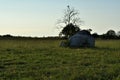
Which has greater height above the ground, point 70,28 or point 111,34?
point 70,28

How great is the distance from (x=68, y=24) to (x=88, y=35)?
2323 cm

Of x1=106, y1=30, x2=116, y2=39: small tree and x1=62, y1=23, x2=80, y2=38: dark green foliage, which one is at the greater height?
x1=62, y1=23, x2=80, y2=38: dark green foliage

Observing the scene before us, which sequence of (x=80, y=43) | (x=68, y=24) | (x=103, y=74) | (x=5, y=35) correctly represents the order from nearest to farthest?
1. (x=103, y=74)
2. (x=80, y=43)
3. (x=68, y=24)
4. (x=5, y=35)

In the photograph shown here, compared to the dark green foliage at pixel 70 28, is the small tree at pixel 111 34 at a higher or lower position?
lower

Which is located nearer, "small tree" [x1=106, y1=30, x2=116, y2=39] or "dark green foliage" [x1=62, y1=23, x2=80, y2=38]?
"dark green foliage" [x1=62, y1=23, x2=80, y2=38]

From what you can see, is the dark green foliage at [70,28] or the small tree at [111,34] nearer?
the dark green foliage at [70,28]

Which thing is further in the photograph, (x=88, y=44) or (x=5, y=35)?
(x=5, y=35)

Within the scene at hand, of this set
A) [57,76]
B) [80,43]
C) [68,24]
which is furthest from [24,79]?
[68,24]

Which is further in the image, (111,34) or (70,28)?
(111,34)

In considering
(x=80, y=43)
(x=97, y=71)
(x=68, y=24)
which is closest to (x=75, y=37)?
(x=80, y=43)

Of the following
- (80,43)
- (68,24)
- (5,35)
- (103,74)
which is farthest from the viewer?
(5,35)

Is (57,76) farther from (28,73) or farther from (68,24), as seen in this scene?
(68,24)

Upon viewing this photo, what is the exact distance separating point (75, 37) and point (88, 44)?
67.7 inches

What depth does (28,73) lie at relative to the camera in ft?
48.7
